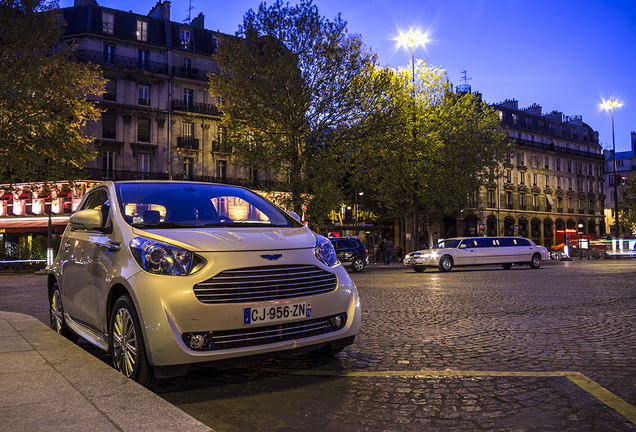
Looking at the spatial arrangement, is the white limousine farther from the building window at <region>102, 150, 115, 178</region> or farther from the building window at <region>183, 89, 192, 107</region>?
the building window at <region>183, 89, 192, 107</region>

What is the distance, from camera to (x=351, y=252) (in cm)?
2695

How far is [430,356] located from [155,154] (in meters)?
38.9

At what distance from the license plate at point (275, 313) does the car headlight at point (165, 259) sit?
534 millimetres

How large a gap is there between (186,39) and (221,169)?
1094 centimetres

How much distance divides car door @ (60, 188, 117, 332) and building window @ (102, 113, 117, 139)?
36226mm

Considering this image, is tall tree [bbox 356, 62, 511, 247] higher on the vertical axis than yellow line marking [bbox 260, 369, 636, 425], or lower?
higher

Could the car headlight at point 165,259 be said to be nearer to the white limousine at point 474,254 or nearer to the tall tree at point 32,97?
the tall tree at point 32,97

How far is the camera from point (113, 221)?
15.8 feet

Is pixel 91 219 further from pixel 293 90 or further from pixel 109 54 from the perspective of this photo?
pixel 109 54

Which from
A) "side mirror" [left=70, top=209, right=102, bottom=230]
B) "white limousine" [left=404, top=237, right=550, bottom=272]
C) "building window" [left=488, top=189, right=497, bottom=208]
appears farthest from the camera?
"building window" [left=488, top=189, right=497, bottom=208]

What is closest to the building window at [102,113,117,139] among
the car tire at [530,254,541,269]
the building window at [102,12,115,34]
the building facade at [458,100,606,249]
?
the building window at [102,12,115,34]

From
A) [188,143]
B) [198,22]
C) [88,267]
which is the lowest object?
[88,267]

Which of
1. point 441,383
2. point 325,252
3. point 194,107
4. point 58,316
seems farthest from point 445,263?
point 194,107

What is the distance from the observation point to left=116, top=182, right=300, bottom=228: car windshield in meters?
4.83
